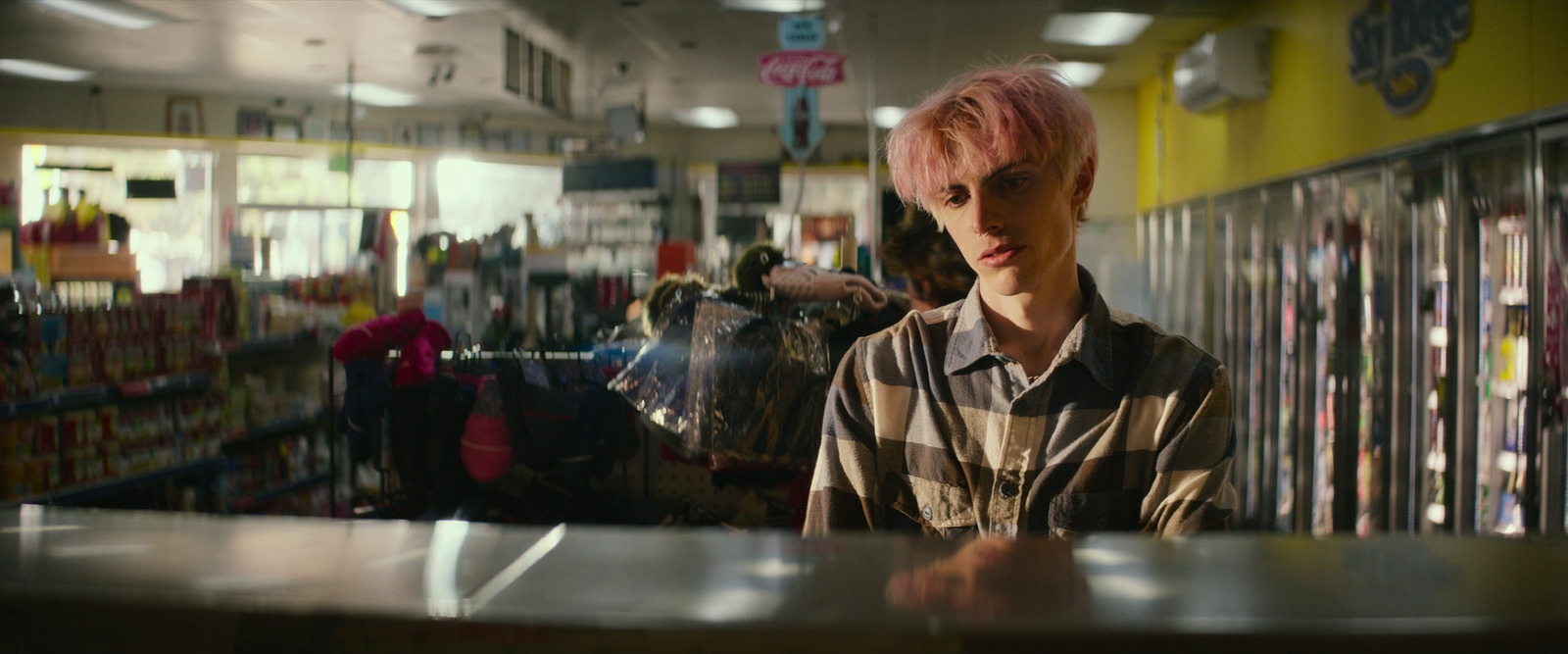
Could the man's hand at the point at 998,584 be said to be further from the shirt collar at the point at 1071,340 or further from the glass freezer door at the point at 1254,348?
the glass freezer door at the point at 1254,348

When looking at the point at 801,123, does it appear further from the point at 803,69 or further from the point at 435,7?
the point at 435,7

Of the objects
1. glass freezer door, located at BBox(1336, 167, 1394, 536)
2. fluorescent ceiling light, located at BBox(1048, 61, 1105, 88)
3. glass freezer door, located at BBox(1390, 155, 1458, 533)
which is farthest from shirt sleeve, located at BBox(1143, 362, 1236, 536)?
fluorescent ceiling light, located at BBox(1048, 61, 1105, 88)

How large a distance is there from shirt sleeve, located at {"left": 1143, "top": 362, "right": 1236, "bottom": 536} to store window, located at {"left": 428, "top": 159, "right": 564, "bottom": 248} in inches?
464

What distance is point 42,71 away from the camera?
9.20 m

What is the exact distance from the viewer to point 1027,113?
129 cm

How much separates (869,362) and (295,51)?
8608 mm

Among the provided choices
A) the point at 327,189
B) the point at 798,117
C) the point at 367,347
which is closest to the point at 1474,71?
the point at 798,117

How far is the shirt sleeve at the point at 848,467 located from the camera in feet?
4.56

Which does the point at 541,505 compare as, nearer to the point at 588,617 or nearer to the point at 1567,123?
the point at 588,617

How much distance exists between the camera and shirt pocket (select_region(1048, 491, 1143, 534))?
1264 mm

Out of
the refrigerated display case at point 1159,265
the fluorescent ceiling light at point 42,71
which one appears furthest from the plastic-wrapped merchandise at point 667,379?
the fluorescent ceiling light at point 42,71

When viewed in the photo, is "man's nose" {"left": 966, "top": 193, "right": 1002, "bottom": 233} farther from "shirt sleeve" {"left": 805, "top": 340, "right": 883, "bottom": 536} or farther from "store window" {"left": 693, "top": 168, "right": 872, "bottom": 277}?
"store window" {"left": 693, "top": 168, "right": 872, "bottom": 277}

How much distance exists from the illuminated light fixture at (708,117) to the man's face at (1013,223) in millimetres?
10678

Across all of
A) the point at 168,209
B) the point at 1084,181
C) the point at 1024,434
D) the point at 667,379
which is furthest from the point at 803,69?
the point at 168,209
